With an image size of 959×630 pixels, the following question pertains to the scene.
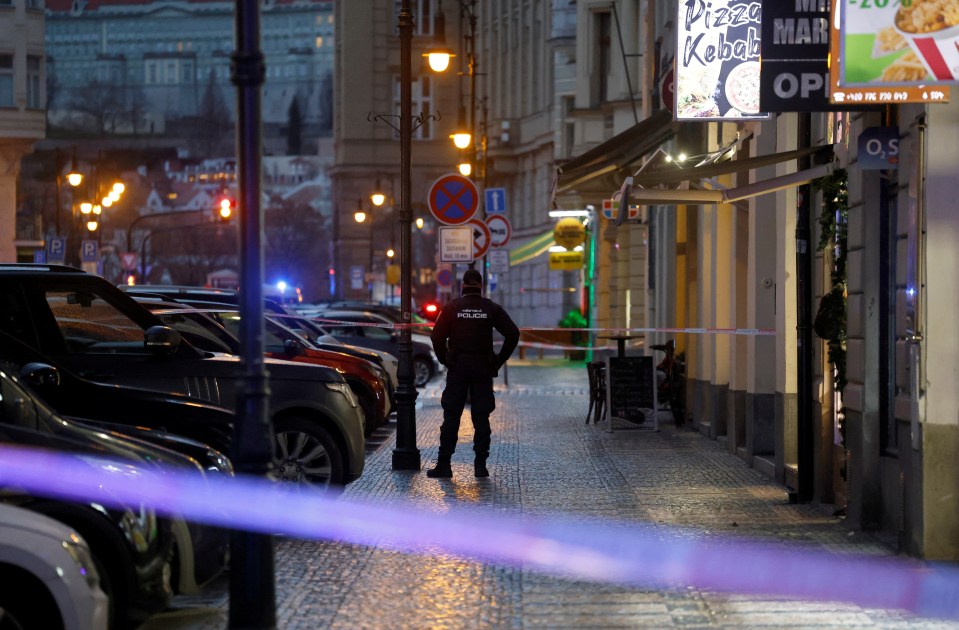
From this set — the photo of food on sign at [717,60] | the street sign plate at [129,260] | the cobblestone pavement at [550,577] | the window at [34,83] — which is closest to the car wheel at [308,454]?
the cobblestone pavement at [550,577]

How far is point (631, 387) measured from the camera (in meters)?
22.4

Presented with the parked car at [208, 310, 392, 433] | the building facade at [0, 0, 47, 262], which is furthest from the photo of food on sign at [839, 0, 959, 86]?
the building facade at [0, 0, 47, 262]

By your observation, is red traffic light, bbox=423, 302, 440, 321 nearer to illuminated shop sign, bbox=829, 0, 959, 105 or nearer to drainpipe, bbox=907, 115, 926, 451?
drainpipe, bbox=907, 115, 926, 451

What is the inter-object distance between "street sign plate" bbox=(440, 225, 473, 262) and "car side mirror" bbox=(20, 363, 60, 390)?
12517 millimetres

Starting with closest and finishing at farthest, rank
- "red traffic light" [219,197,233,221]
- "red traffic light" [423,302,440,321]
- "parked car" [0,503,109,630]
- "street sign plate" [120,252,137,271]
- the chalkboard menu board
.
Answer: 1. "parked car" [0,503,109,630]
2. the chalkboard menu board
3. "red traffic light" [423,302,440,321]
4. "street sign plate" [120,252,137,271]
5. "red traffic light" [219,197,233,221]

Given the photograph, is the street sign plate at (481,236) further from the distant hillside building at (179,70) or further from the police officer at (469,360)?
the distant hillside building at (179,70)

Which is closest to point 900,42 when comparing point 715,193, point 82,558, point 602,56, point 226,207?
point 82,558

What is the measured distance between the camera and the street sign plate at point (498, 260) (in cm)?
3753

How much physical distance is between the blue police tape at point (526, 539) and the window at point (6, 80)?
49.5 m

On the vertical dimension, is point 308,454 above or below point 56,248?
below

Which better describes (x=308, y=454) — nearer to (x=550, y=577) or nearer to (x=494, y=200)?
(x=550, y=577)

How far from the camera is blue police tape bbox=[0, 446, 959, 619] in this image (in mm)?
7664

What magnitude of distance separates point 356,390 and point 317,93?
16756cm

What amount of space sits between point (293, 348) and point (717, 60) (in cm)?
539
